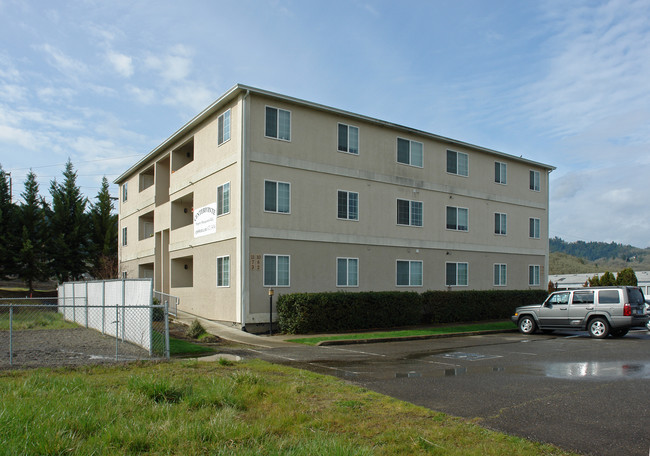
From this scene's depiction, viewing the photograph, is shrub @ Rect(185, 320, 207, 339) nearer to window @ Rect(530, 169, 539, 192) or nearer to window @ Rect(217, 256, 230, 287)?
window @ Rect(217, 256, 230, 287)

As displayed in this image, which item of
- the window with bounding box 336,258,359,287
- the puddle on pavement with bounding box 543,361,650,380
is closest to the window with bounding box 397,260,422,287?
the window with bounding box 336,258,359,287

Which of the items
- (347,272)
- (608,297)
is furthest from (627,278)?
(347,272)

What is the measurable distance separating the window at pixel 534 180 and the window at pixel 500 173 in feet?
8.61

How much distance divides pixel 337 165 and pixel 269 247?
5077 millimetres

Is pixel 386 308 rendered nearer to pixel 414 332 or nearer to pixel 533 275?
pixel 414 332

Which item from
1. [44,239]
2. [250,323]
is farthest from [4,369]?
[44,239]

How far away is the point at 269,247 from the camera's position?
2145cm

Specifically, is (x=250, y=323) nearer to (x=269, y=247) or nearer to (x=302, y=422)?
(x=269, y=247)

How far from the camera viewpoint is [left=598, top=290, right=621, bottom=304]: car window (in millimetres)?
19031

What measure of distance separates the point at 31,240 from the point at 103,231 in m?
5.56

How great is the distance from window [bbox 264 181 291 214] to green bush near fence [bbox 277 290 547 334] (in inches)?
143

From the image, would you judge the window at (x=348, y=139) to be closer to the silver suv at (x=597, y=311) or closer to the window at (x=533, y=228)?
the silver suv at (x=597, y=311)

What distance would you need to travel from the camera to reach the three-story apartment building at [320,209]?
21375 millimetres

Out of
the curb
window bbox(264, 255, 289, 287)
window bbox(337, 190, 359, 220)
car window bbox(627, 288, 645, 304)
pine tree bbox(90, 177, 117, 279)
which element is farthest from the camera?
pine tree bbox(90, 177, 117, 279)
